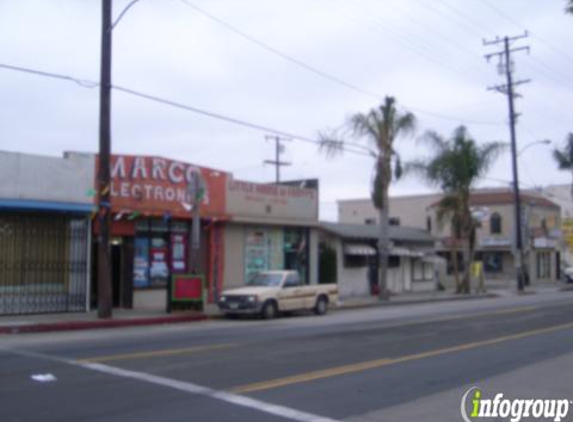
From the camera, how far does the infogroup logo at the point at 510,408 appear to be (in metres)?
9.01

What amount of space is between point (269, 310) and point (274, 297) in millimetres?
448

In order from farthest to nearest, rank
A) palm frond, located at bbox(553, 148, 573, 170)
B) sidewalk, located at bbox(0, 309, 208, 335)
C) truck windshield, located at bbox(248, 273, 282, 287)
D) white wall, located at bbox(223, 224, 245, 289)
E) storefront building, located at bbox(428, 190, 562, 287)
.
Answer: storefront building, located at bbox(428, 190, 562, 287), palm frond, located at bbox(553, 148, 573, 170), white wall, located at bbox(223, 224, 245, 289), truck windshield, located at bbox(248, 273, 282, 287), sidewalk, located at bbox(0, 309, 208, 335)

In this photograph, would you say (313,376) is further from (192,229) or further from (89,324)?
(192,229)

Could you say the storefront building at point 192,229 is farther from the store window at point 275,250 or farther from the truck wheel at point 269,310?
the truck wheel at point 269,310

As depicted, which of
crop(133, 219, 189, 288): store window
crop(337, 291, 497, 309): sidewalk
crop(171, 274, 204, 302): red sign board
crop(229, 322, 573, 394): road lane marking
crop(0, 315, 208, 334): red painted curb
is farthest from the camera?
crop(337, 291, 497, 309): sidewalk

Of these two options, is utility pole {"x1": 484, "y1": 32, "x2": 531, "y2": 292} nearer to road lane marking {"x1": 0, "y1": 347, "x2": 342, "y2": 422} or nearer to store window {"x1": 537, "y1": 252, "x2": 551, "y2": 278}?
store window {"x1": 537, "y1": 252, "x2": 551, "y2": 278}

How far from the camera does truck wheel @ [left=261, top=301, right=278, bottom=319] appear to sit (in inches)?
946

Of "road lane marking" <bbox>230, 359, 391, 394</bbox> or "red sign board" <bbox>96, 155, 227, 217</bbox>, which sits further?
"red sign board" <bbox>96, 155, 227, 217</bbox>

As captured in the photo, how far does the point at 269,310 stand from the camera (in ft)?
79.4

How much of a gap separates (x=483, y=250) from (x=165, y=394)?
179 ft

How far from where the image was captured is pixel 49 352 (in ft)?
46.8

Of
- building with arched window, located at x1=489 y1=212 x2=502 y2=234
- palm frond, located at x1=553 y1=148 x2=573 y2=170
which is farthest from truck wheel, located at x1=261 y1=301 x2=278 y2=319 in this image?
building with arched window, located at x1=489 y1=212 x2=502 y2=234

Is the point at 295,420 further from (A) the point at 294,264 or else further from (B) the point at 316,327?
(A) the point at 294,264

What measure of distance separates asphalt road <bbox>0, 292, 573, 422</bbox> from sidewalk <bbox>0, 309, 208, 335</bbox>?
3.89 ft
